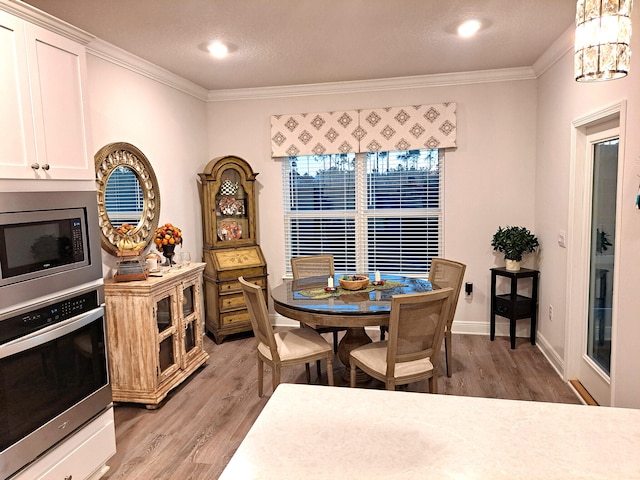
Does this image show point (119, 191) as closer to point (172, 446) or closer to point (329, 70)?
point (172, 446)

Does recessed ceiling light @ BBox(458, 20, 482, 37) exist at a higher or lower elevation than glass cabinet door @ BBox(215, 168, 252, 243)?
higher

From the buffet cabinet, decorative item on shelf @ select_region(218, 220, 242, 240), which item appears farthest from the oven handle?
decorative item on shelf @ select_region(218, 220, 242, 240)

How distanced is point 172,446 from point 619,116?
3357 mm

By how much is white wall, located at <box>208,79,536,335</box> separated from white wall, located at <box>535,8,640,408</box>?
0.54ft

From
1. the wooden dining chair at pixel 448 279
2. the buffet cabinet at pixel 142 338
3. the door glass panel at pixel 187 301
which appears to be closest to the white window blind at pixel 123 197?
the buffet cabinet at pixel 142 338

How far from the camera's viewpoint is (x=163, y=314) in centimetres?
339

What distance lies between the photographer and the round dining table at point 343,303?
9.58ft

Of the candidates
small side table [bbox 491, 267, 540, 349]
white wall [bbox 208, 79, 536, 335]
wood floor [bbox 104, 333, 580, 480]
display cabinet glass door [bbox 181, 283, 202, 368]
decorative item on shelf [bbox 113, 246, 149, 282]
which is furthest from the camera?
white wall [bbox 208, 79, 536, 335]

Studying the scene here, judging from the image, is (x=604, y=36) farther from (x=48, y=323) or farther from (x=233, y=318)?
(x=233, y=318)

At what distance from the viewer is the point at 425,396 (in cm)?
130

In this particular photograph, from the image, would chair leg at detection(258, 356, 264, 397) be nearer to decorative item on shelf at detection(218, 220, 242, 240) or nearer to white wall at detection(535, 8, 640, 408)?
decorative item on shelf at detection(218, 220, 242, 240)

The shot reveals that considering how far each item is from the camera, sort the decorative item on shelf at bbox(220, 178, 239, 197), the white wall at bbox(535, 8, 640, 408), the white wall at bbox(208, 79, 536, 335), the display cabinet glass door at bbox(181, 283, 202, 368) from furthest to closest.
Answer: the decorative item on shelf at bbox(220, 178, 239, 197) < the white wall at bbox(208, 79, 536, 335) < the display cabinet glass door at bbox(181, 283, 202, 368) < the white wall at bbox(535, 8, 640, 408)

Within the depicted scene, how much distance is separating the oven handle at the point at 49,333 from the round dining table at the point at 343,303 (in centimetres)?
127

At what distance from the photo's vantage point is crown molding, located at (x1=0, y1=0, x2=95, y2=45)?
1843mm
